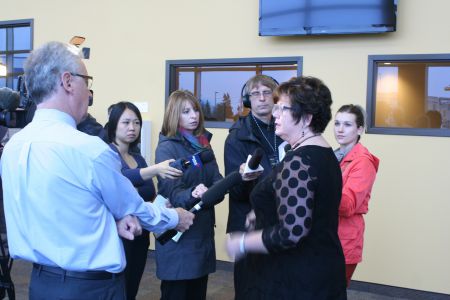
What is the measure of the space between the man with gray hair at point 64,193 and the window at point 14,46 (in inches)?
197

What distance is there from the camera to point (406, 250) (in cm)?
452

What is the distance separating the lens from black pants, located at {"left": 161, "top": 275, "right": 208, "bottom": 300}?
3045mm

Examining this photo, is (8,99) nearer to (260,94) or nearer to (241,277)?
(260,94)

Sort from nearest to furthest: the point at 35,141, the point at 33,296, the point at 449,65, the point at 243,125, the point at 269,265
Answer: the point at 35,141
the point at 33,296
the point at 269,265
the point at 243,125
the point at 449,65

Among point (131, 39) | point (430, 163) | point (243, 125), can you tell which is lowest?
Answer: point (430, 163)

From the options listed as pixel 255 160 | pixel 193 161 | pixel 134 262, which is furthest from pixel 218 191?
pixel 134 262

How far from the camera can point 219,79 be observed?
17.8ft

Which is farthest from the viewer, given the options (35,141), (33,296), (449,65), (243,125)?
(449,65)

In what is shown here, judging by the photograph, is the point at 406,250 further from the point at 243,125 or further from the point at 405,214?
the point at 243,125

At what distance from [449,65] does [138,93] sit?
338 centimetres

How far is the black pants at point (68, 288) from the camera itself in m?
1.78

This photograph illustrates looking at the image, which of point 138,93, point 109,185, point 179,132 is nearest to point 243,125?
point 179,132

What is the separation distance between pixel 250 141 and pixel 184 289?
104 centimetres

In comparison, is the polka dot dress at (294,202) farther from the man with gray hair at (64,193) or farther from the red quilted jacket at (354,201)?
the red quilted jacket at (354,201)
